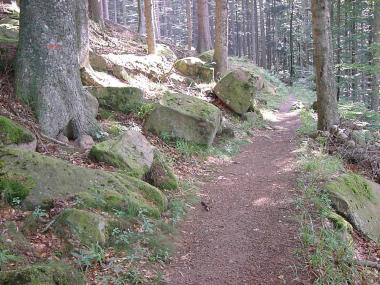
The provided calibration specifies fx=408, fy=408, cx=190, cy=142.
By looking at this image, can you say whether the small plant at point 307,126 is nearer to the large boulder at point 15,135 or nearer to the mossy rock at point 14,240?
the large boulder at point 15,135

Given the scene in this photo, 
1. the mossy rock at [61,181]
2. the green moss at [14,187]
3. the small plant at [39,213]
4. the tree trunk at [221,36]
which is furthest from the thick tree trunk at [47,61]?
the tree trunk at [221,36]

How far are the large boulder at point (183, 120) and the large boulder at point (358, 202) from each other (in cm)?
350

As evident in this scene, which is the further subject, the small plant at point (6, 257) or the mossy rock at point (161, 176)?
the mossy rock at point (161, 176)

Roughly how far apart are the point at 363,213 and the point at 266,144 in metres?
4.73

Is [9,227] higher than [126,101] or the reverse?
the reverse

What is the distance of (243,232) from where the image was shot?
6070mm

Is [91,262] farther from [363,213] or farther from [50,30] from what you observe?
[363,213]

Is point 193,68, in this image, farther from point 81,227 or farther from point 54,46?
point 81,227

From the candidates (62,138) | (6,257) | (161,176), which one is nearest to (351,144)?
(161,176)

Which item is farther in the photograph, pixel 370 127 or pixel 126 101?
pixel 370 127

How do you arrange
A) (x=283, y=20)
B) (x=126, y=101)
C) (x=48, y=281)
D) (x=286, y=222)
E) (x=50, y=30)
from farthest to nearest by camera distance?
(x=283, y=20), (x=126, y=101), (x=50, y=30), (x=286, y=222), (x=48, y=281)

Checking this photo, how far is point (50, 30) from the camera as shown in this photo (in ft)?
23.1

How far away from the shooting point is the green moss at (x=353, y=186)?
723cm

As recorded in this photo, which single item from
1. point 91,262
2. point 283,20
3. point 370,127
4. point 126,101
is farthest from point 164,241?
point 283,20
